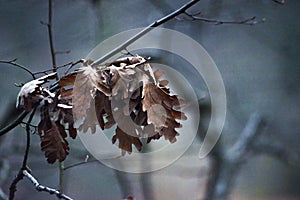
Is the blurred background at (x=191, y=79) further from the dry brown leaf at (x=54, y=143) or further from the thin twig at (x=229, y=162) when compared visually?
the dry brown leaf at (x=54, y=143)

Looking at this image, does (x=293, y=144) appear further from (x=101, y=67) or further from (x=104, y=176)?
(x=101, y=67)

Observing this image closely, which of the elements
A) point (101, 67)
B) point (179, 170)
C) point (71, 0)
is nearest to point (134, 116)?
point (101, 67)

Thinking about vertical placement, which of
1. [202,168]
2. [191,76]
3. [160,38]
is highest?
[160,38]

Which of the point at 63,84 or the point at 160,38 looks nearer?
the point at 63,84

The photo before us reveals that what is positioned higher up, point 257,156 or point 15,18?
point 15,18

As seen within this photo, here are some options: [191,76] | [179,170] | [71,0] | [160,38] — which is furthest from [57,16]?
[179,170]

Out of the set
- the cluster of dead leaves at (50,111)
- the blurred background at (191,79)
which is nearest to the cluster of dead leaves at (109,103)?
the cluster of dead leaves at (50,111)
